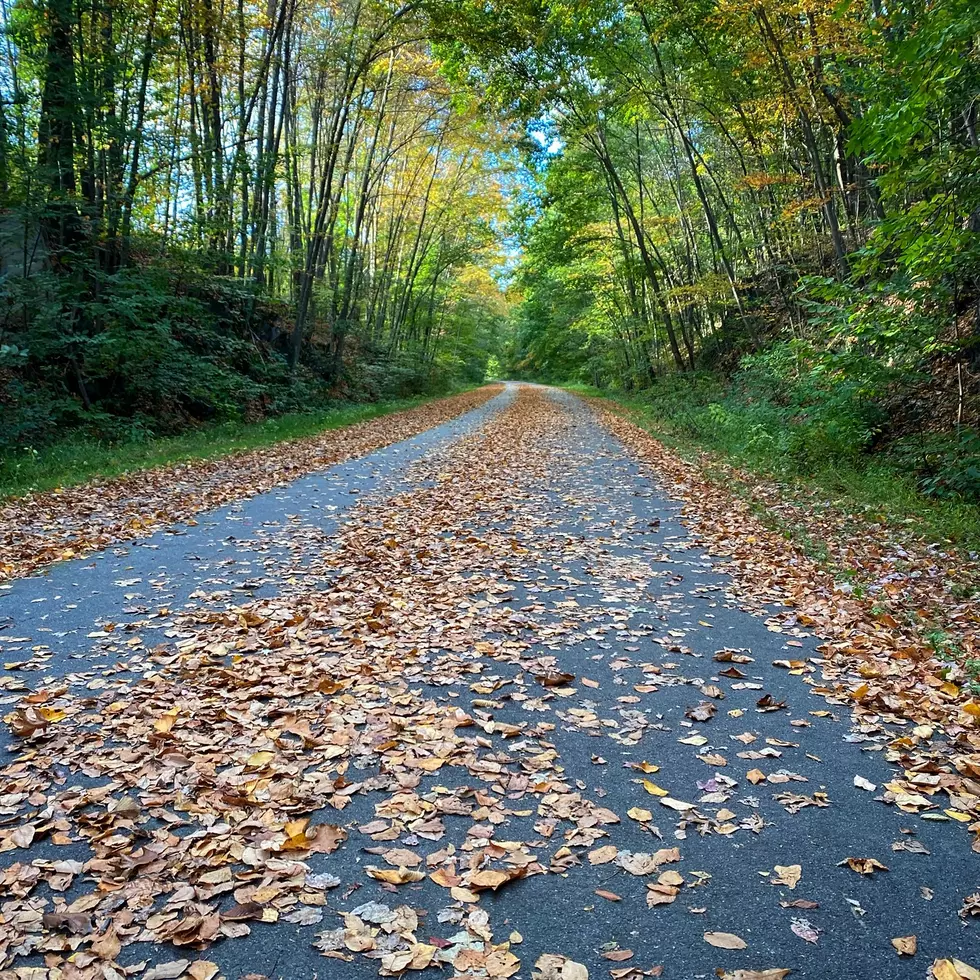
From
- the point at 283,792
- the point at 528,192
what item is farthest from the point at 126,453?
the point at 528,192

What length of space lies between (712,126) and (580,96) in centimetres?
442

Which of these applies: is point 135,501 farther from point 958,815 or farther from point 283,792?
point 958,815

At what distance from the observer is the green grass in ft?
31.8

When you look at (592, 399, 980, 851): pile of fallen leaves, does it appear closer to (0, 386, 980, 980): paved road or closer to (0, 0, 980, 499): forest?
(0, 386, 980, 980): paved road

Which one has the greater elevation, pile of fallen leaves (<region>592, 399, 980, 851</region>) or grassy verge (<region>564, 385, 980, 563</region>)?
grassy verge (<region>564, 385, 980, 563</region>)

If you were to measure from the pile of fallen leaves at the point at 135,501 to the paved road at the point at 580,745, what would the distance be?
53 cm

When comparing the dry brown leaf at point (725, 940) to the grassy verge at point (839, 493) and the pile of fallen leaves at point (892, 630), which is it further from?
the grassy verge at point (839, 493)

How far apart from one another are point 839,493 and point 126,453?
1101 cm

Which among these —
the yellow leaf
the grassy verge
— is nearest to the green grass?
the grassy verge

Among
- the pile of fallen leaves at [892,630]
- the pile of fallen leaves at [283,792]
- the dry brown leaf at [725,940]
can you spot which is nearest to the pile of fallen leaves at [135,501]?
the pile of fallen leaves at [283,792]

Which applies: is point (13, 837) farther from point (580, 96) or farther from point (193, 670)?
point (580, 96)

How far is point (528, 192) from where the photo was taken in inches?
1059

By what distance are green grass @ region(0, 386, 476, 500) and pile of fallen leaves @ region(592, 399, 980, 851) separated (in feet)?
27.8

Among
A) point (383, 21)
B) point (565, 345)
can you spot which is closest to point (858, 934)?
point (383, 21)
